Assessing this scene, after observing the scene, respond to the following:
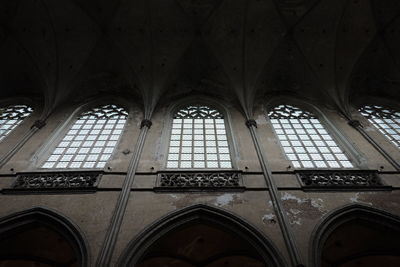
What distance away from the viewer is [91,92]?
12266mm

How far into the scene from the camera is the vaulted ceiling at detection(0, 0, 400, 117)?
11.7m

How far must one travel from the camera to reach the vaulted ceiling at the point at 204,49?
1173 centimetres

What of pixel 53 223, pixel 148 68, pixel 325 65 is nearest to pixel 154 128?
pixel 148 68

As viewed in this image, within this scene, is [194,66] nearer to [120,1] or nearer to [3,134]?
[120,1]

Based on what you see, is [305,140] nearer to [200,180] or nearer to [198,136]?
[198,136]

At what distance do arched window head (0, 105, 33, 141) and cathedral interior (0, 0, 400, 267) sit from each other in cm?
8

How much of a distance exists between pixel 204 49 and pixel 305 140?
559 cm

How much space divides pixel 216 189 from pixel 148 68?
22.6 ft

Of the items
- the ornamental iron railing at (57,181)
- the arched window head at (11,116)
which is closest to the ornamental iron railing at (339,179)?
the ornamental iron railing at (57,181)

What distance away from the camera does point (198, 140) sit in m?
9.62

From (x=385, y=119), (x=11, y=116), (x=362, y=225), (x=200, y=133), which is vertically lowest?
(x=362, y=225)

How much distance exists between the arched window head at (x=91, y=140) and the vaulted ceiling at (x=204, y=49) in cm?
121

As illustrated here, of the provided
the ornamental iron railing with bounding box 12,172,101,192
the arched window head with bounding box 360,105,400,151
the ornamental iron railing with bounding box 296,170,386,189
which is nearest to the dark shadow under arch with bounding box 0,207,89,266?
the ornamental iron railing with bounding box 12,172,101,192

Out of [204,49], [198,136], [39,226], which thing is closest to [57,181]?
[39,226]
